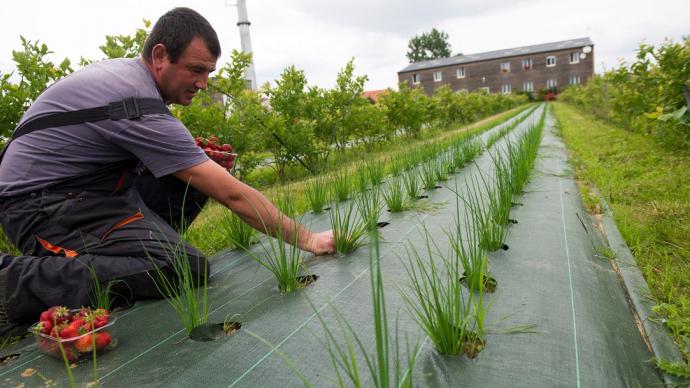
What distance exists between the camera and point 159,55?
177cm

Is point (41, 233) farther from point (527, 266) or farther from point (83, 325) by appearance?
point (527, 266)

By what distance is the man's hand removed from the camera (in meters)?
1.84

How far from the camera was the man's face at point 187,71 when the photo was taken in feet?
5.71

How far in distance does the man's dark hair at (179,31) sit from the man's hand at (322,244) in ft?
3.06

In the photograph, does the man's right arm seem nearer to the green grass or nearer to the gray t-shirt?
the gray t-shirt

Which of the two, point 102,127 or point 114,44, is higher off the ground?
point 114,44

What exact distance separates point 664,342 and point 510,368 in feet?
1.83

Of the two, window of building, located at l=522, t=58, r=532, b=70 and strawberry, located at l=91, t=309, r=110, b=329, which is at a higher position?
window of building, located at l=522, t=58, r=532, b=70

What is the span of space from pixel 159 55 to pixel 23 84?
184 centimetres

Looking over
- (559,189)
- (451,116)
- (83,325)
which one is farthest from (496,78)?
(83,325)

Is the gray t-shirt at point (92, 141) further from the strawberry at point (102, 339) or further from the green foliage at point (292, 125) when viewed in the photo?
the green foliage at point (292, 125)

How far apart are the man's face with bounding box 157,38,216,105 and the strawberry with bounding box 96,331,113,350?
1.08 metres

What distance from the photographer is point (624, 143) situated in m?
5.67

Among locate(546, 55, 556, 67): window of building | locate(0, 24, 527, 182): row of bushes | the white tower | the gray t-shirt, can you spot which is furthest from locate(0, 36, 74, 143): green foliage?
locate(546, 55, 556, 67): window of building
